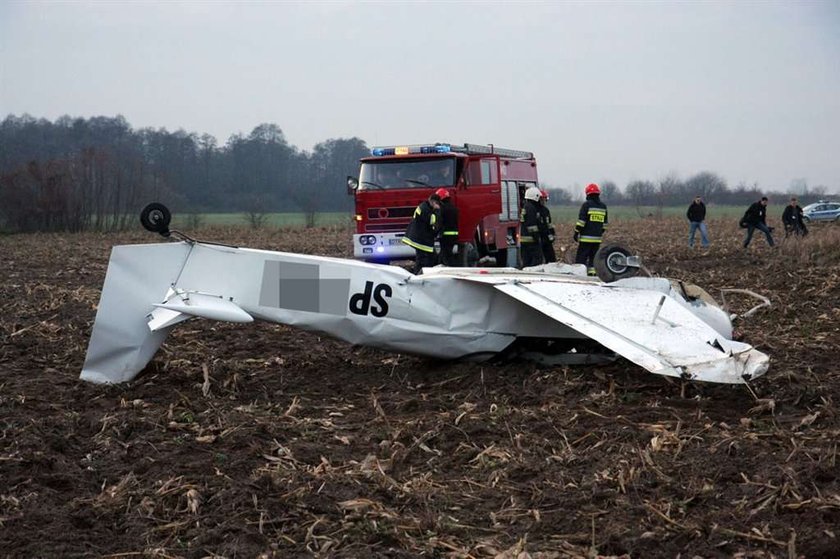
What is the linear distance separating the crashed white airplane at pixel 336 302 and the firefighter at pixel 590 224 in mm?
5671

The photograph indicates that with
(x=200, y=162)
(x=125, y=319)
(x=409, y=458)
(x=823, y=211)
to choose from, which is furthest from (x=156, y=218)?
(x=200, y=162)

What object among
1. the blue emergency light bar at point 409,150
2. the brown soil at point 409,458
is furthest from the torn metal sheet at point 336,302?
the blue emergency light bar at point 409,150

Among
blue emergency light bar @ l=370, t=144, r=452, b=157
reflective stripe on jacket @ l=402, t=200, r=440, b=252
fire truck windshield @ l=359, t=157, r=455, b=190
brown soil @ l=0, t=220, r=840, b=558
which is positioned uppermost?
blue emergency light bar @ l=370, t=144, r=452, b=157

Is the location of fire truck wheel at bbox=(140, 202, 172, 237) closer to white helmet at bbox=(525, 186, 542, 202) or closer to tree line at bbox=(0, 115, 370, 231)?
white helmet at bbox=(525, 186, 542, 202)

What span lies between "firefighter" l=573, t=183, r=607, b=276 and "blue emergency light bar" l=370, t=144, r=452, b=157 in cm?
321

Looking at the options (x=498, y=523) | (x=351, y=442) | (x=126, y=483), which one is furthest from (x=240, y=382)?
(x=498, y=523)

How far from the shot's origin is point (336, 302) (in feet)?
26.8

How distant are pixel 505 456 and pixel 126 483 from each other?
2.38 meters

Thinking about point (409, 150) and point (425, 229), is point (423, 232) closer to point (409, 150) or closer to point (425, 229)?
point (425, 229)

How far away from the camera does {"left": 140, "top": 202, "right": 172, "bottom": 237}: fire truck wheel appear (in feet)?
26.0

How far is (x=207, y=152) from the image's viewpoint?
7600cm

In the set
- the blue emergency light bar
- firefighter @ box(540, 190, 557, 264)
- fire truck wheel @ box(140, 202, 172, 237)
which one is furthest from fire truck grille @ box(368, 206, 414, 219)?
fire truck wheel @ box(140, 202, 172, 237)

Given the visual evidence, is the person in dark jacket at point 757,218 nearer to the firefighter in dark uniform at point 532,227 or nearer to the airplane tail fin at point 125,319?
the firefighter in dark uniform at point 532,227

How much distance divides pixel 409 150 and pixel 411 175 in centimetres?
48
